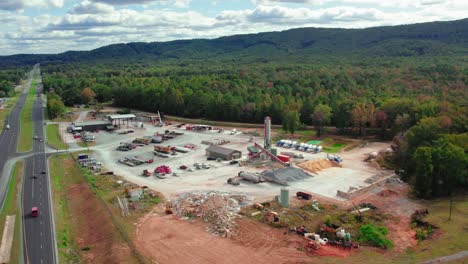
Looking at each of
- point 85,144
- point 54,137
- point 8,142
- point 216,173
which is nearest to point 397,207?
point 216,173

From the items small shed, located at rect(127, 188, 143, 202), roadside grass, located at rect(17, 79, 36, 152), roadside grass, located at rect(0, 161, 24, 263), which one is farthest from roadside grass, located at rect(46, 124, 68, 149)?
small shed, located at rect(127, 188, 143, 202)

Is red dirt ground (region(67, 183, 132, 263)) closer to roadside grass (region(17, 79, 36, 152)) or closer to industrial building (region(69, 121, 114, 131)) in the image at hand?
roadside grass (region(17, 79, 36, 152))

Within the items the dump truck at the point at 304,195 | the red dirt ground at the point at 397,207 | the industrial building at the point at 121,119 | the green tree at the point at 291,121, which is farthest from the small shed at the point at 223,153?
the industrial building at the point at 121,119

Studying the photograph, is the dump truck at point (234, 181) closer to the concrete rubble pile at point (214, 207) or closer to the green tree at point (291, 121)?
the concrete rubble pile at point (214, 207)

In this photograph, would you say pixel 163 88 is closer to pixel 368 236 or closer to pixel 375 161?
pixel 375 161

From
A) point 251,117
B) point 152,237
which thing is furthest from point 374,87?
point 152,237
